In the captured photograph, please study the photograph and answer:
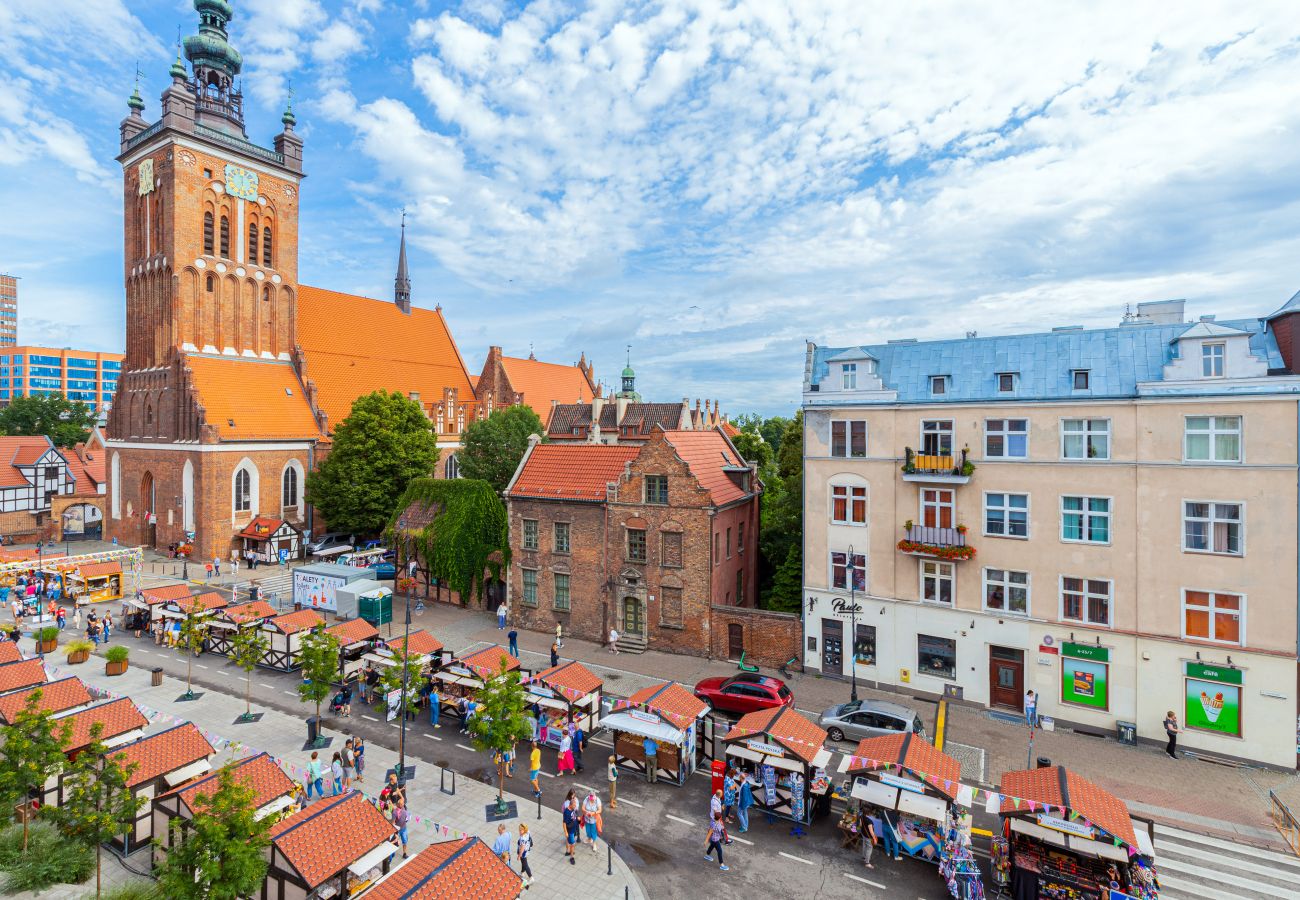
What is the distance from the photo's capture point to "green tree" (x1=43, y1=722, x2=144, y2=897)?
43.3 ft

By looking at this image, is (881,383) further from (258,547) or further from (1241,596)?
(258,547)

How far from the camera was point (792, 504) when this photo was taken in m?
36.5

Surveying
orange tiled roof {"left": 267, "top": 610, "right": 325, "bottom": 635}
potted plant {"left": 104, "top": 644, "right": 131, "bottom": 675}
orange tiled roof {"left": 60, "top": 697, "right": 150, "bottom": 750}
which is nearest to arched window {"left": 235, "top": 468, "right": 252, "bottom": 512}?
potted plant {"left": 104, "top": 644, "right": 131, "bottom": 675}

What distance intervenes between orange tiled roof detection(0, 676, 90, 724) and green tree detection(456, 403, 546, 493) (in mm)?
28093

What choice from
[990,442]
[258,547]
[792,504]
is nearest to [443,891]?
[990,442]

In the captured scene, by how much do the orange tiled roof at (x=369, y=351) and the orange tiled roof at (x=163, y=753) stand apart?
144ft

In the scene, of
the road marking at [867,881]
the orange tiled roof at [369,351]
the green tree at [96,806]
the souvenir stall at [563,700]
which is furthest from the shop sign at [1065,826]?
the orange tiled roof at [369,351]

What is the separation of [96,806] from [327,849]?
5200 mm

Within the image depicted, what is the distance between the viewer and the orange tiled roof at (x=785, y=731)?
17109 millimetres

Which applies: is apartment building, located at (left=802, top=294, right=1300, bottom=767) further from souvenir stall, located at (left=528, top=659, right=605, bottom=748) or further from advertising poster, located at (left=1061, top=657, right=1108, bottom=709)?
souvenir stall, located at (left=528, top=659, right=605, bottom=748)

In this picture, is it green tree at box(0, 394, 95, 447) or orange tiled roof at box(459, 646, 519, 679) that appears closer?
orange tiled roof at box(459, 646, 519, 679)

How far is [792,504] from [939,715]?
48.4ft

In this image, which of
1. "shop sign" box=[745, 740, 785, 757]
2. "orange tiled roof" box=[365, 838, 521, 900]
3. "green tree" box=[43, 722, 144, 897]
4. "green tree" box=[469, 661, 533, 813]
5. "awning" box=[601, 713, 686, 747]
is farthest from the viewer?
"awning" box=[601, 713, 686, 747]

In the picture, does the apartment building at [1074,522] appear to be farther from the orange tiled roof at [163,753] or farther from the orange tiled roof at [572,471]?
the orange tiled roof at [163,753]
